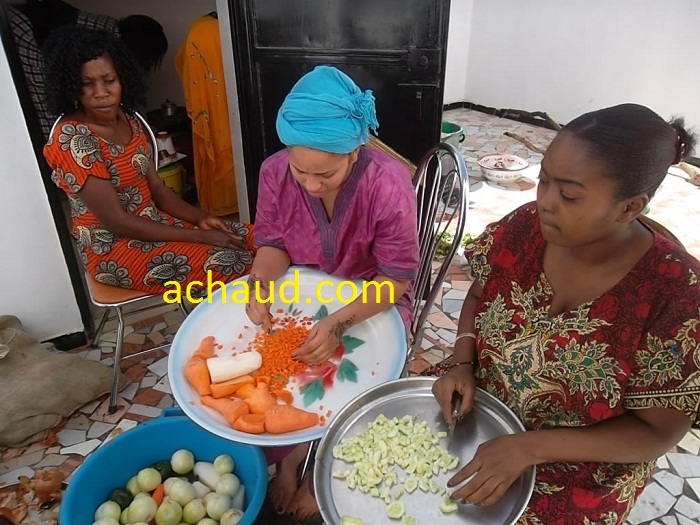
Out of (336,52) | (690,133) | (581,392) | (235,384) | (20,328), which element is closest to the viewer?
(690,133)

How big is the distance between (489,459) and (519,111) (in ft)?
20.5

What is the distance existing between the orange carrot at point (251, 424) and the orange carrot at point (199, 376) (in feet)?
0.43

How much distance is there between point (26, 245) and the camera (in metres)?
2.35

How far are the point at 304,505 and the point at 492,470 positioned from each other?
82cm

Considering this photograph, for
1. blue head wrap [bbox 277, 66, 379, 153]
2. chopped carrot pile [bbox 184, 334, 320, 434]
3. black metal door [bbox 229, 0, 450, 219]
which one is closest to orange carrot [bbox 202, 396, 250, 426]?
chopped carrot pile [bbox 184, 334, 320, 434]

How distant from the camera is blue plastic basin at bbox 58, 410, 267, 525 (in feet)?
4.95

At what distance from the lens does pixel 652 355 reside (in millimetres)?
1058

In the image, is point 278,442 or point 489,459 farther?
point 278,442

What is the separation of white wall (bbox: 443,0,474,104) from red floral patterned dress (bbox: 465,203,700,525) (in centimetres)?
563

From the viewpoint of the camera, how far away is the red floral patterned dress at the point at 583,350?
40.6 inches

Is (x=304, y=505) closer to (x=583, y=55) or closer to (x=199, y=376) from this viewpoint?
(x=199, y=376)

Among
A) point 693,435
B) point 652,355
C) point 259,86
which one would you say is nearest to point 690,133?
point 652,355

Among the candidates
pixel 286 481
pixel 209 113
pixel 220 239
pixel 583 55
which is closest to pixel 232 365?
pixel 286 481

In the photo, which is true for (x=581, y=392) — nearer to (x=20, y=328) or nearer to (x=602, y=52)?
(x=20, y=328)
